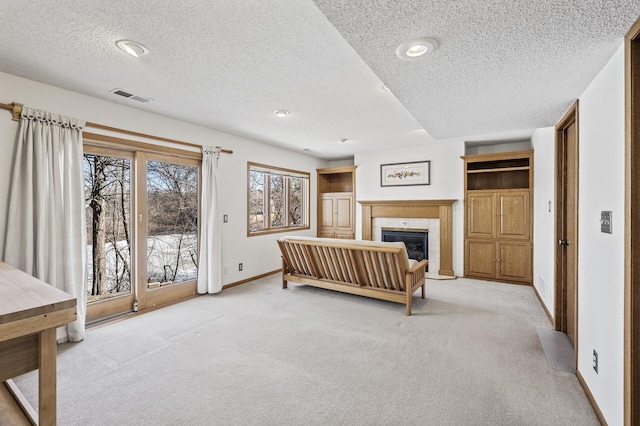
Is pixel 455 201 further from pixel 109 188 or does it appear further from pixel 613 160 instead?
pixel 109 188

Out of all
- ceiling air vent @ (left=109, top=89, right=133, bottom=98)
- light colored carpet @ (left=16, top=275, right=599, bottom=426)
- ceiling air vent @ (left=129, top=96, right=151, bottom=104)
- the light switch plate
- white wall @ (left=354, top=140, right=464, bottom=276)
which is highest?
ceiling air vent @ (left=129, top=96, right=151, bottom=104)

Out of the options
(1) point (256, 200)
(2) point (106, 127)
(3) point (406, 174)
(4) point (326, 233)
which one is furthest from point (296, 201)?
(2) point (106, 127)

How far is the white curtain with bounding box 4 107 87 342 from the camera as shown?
2570 millimetres

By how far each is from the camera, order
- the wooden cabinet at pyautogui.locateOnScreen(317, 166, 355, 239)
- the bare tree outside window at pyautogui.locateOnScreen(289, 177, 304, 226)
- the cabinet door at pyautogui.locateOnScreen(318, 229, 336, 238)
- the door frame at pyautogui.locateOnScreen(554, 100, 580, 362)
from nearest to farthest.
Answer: the door frame at pyautogui.locateOnScreen(554, 100, 580, 362)
the bare tree outside window at pyautogui.locateOnScreen(289, 177, 304, 226)
the wooden cabinet at pyautogui.locateOnScreen(317, 166, 355, 239)
the cabinet door at pyautogui.locateOnScreen(318, 229, 336, 238)

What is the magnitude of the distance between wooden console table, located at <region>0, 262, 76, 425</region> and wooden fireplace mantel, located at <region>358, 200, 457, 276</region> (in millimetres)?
5162

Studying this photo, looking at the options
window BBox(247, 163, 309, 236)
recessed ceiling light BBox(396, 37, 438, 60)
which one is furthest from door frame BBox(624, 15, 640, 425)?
window BBox(247, 163, 309, 236)

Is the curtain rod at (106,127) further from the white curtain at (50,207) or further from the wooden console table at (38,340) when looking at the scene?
the wooden console table at (38,340)

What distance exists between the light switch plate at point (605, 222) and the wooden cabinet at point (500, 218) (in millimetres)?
3292

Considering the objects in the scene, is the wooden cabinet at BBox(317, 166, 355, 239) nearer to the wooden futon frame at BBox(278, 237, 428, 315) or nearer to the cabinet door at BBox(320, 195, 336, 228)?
the cabinet door at BBox(320, 195, 336, 228)

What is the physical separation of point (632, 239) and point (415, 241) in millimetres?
4295

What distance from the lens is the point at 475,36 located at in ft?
5.13

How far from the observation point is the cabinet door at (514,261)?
465 cm

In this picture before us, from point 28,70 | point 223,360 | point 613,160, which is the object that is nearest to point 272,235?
point 223,360

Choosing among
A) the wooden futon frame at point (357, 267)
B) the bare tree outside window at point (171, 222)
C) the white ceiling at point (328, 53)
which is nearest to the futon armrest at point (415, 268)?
the wooden futon frame at point (357, 267)
